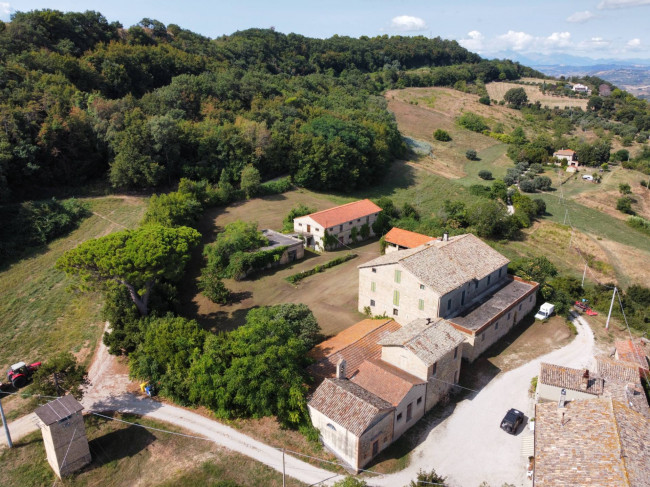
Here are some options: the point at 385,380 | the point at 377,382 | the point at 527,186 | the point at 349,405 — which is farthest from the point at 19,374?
the point at 527,186

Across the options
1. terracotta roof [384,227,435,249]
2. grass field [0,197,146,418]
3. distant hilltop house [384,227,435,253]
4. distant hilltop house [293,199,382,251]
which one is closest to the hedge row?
distant hilltop house [293,199,382,251]

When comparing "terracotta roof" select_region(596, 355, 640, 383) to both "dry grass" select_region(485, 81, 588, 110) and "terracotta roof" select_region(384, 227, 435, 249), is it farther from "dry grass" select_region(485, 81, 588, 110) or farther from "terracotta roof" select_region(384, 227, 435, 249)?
"dry grass" select_region(485, 81, 588, 110)

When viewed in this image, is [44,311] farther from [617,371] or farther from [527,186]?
[527,186]

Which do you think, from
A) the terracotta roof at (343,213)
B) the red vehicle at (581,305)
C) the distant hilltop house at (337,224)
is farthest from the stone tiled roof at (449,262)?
the terracotta roof at (343,213)

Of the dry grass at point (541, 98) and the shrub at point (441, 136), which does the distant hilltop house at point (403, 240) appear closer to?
the shrub at point (441, 136)

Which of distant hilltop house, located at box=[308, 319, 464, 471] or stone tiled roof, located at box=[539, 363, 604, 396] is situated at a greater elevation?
distant hilltop house, located at box=[308, 319, 464, 471]

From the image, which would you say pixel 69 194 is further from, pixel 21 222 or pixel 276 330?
pixel 276 330

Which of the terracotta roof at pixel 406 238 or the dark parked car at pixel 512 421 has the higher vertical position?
the terracotta roof at pixel 406 238
